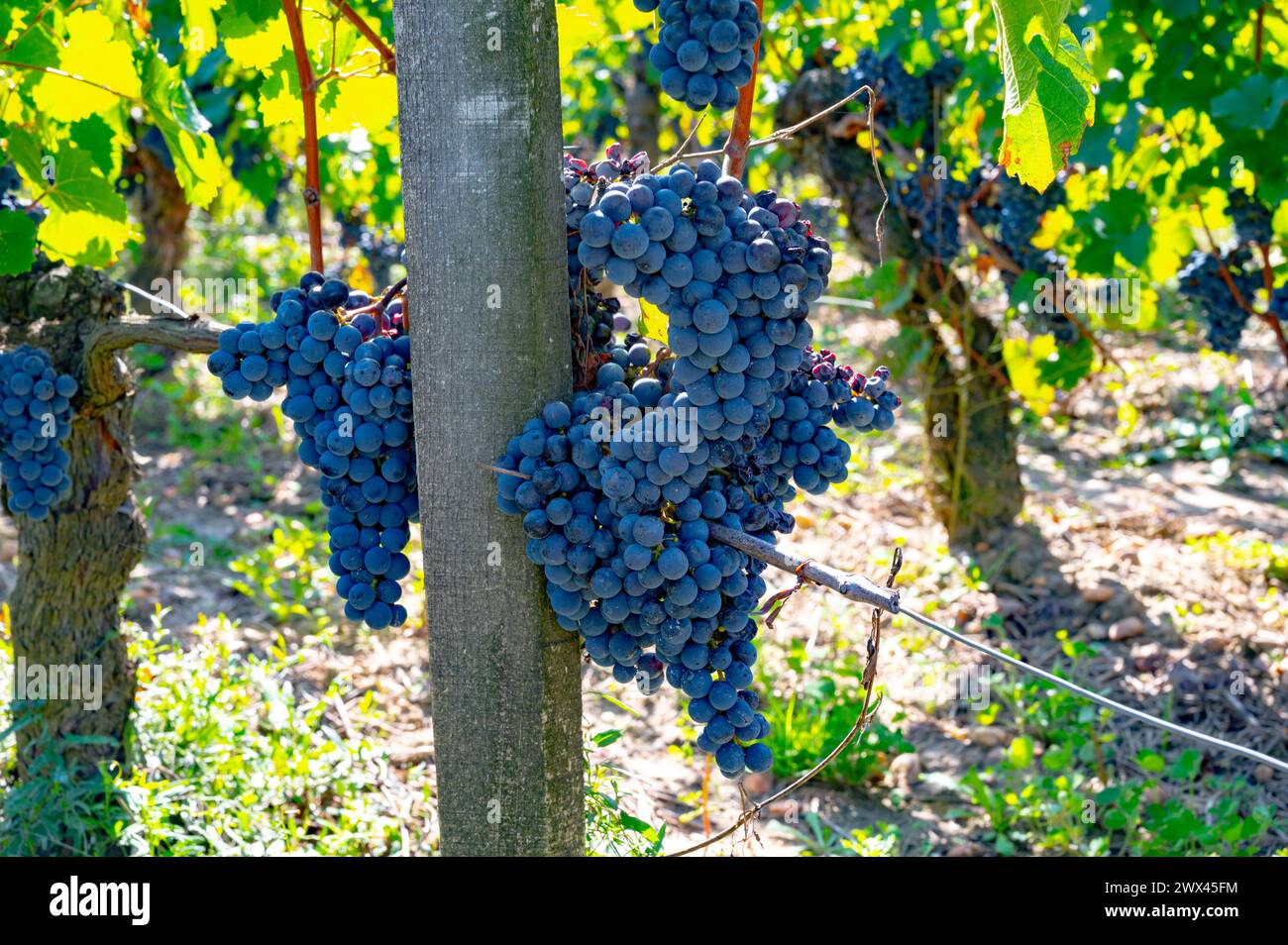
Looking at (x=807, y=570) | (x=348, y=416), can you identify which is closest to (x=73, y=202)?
(x=348, y=416)

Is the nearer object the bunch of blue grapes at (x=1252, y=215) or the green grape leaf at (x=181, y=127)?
the green grape leaf at (x=181, y=127)

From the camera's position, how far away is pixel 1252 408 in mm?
5812

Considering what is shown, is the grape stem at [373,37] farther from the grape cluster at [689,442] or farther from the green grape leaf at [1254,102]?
the green grape leaf at [1254,102]

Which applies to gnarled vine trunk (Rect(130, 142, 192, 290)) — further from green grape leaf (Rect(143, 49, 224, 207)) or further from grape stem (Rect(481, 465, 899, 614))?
grape stem (Rect(481, 465, 899, 614))

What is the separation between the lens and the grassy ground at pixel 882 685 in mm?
2953

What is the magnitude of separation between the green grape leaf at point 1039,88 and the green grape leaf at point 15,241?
1.80 meters

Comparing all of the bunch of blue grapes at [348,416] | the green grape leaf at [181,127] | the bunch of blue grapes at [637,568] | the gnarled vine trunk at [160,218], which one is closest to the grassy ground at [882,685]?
the bunch of blue grapes at [637,568]

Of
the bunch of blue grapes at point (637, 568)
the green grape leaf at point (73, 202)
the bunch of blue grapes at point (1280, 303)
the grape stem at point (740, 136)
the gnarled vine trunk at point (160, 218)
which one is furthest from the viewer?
the gnarled vine trunk at point (160, 218)

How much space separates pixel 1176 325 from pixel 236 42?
6.97 metres

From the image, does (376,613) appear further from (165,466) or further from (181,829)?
(165,466)

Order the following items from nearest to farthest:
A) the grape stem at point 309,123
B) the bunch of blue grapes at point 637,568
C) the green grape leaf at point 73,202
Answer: the bunch of blue grapes at point 637,568 → the grape stem at point 309,123 → the green grape leaf at point 73,202

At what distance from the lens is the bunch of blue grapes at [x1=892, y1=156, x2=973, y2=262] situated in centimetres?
443

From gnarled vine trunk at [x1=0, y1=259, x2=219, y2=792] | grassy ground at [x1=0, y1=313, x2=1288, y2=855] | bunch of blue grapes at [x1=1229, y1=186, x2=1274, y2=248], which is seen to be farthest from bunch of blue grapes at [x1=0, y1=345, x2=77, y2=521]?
bunch of blue grapes at [x1=1229, y1=186, x2=1274, y2=248]

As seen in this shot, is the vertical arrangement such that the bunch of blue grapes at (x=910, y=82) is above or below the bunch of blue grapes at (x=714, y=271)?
above
